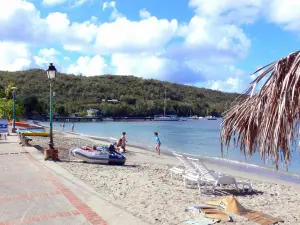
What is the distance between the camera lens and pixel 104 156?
12.7 meters

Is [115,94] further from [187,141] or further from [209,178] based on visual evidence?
[209,178]

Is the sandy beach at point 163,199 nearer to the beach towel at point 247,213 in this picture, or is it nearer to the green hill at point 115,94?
the beach towel at point 247,213

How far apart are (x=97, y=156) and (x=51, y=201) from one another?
21.5 feet

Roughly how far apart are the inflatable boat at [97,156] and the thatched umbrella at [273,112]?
31.1 feet

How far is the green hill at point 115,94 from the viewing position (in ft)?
435

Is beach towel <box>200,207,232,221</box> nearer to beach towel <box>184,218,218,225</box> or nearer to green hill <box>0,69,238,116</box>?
beach towel <box>184,218,218,225</box>

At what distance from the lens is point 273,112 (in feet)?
10.3

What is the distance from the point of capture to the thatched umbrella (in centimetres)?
298

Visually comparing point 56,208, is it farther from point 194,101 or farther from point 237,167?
point 194,101

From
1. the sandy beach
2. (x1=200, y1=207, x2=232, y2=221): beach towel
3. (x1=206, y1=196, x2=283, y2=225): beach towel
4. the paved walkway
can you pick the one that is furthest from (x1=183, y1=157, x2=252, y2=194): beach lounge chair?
the paved walkway

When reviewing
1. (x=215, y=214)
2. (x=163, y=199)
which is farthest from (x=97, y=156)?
(x=215, y=214)

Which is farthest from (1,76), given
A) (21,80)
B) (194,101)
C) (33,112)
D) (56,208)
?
(56,208)

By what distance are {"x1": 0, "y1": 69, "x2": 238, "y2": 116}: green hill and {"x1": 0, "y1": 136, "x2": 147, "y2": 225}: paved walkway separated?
10528 centimetres

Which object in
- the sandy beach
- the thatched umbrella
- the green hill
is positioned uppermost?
the green hill
